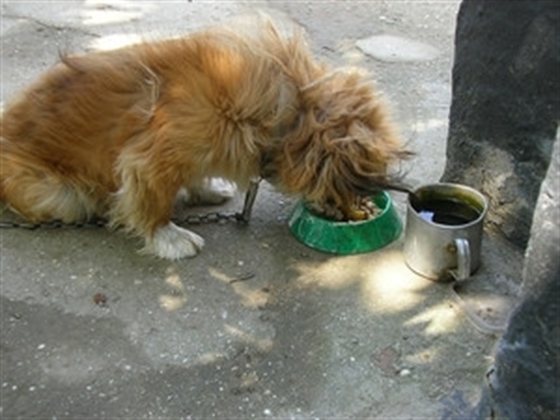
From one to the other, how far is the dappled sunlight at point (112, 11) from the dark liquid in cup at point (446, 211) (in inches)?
121

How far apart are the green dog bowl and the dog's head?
0.22m

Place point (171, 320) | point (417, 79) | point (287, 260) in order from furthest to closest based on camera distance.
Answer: point (417, 79) → point (287, 260) → point (171, 320)

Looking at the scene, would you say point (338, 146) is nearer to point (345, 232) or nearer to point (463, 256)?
point (345, 232)

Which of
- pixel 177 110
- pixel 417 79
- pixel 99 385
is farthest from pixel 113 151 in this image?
pixel 417 79

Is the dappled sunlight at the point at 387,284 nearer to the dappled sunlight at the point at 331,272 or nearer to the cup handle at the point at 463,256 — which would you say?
the dappled sunlight at the point at 331,272

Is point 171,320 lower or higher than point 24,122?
lower

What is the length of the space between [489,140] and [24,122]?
2018mm

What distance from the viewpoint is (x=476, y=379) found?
10.2ft

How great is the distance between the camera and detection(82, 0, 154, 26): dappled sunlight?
5.91 metres

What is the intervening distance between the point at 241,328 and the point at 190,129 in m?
0.81

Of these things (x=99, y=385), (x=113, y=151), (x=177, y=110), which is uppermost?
(x=177, y=110)

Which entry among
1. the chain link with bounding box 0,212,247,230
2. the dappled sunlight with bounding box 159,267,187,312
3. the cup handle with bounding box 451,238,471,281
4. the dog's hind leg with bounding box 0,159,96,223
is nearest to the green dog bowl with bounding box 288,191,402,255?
the chain link with bounding box 0,212,247,230

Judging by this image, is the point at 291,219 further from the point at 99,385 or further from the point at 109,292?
the point at 99,385

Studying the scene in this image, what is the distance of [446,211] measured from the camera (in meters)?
3.69
